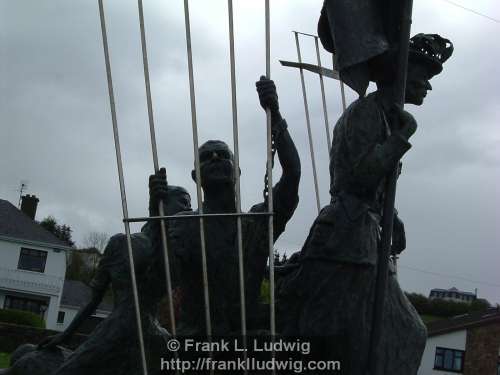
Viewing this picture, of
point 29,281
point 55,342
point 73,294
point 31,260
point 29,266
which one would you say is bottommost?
point 55,342

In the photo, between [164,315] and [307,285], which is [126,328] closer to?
[307,285]

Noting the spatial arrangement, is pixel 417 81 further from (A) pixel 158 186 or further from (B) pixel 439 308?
(B) pixel 439 308

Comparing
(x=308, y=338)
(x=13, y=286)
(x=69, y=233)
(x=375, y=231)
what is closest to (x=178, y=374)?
(x=308, y=338)

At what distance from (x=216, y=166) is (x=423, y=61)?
5.61 ft

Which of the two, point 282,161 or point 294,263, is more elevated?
point 282,161

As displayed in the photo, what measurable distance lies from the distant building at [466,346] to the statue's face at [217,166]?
33.2 metres

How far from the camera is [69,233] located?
7912 centimetres

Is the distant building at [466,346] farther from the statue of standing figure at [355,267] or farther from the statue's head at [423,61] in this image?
the statue of standing figure at [355,267]

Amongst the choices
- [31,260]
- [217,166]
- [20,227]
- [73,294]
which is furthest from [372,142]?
[73,294]

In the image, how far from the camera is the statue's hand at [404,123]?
4905 millimetres

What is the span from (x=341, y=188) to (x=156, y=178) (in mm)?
1246

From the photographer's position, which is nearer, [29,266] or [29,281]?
[29,281]

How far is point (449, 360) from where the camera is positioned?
126 ft

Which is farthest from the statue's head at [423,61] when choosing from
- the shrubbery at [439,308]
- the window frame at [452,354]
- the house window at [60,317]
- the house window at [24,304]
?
the shrubbery at [439,308]
